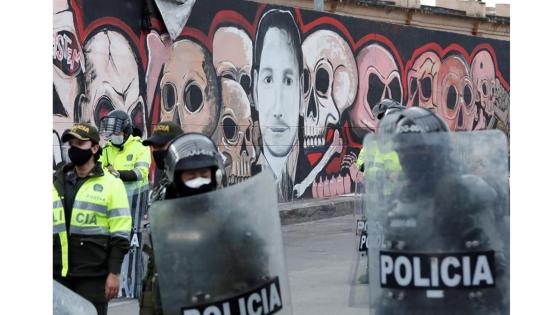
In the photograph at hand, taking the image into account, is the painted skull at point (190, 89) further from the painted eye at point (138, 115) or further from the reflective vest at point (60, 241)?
the reflective vest at point (60, 241)

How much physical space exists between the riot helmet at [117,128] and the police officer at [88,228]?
3.53 meters

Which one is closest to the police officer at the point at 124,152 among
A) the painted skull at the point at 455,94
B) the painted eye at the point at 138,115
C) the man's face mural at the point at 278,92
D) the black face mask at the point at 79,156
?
the black face mask at the point at 79,156

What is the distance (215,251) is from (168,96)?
12828mm

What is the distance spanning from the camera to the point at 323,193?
20.5 m

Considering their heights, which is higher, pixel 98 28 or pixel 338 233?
pixel 98 28

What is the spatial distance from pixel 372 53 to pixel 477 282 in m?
18.0

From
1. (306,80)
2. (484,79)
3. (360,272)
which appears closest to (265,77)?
(306,80)

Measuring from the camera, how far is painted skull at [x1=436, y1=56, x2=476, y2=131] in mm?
24281

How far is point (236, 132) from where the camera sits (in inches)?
719

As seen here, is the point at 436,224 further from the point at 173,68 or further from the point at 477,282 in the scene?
the point at 173,68

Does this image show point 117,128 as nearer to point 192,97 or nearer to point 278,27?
point 192,97

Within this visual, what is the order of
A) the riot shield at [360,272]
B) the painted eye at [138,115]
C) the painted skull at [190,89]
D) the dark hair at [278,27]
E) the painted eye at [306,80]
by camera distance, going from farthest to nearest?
the painted eye at [306,80], the dark hair at [278,27], the painted skull at [190,89], the painted eye at [138,115], the riot shield at [360,272]

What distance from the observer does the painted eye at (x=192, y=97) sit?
17.1 meters
